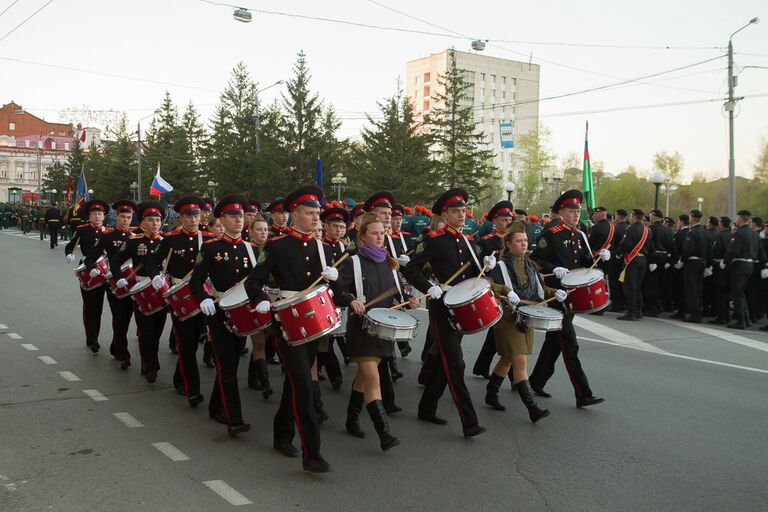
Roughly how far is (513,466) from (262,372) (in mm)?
3309

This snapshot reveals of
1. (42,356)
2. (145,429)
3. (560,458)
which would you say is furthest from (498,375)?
(42,356)

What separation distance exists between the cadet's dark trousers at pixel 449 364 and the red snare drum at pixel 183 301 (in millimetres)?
2360

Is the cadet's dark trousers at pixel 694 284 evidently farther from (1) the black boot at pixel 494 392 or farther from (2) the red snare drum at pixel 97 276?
(2) the red snare drum at pixel 97 276

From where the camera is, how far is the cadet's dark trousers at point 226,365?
659 cm

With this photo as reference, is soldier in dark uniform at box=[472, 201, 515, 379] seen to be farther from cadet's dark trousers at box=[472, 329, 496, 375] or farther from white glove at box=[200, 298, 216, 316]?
white glove at box=[200, 298, 216, 316]

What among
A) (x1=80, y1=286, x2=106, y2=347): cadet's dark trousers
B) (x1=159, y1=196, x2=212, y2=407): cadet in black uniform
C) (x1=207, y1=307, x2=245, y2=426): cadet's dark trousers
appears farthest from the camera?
(x1=80, y1=286, x2=106, y2=347): cadet's dark trousers

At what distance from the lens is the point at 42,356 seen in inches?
397

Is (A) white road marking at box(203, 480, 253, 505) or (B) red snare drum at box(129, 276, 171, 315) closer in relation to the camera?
(A) white road marking at box(203, 480, 253, 505)

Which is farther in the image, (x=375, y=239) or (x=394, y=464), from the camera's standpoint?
(x=375, y=239)

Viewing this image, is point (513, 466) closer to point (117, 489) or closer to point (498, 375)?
point (498, 375)

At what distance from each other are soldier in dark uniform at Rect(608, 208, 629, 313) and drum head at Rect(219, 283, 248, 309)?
11.0 meters

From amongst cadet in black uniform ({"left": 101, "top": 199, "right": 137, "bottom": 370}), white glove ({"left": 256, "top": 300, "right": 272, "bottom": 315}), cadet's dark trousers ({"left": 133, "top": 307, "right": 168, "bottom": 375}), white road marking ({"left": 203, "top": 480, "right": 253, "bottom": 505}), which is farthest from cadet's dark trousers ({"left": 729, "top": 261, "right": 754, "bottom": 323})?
white road marking ({"left": 203, "top": 480, "right": 253, "bottom": 505})

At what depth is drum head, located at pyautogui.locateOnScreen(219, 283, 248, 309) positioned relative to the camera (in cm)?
625

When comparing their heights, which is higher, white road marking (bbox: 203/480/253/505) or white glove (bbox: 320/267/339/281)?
white glove (bbox: 320/267/339/281)
